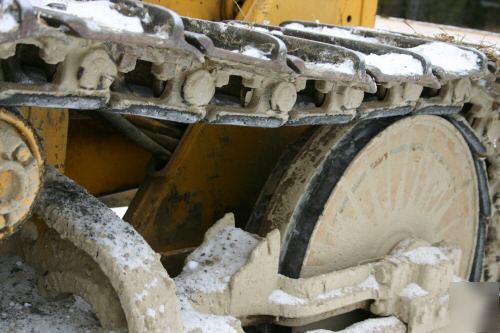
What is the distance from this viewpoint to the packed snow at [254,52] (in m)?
1.54

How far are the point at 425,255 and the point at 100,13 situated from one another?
147 cm

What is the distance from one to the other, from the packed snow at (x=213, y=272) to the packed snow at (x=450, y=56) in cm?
75

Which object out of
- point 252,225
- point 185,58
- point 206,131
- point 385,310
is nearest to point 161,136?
point 206,131

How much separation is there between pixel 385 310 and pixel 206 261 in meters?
0.62

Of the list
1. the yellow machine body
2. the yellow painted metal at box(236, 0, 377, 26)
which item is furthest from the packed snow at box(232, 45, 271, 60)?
the yellow painted metal at box(236, 0, 377, 26)

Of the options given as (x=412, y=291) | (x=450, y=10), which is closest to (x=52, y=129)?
(x=412, y=291)

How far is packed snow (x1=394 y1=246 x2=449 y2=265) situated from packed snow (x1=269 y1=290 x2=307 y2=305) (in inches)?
19.0

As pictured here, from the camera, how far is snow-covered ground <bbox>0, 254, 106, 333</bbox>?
1.65 m

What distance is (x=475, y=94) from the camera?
271 cm

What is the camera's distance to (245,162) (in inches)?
103

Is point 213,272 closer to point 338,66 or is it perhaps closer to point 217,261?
point 217,261

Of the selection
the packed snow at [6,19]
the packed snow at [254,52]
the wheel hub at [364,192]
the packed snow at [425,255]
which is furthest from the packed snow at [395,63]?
the packed snow at [6,19]

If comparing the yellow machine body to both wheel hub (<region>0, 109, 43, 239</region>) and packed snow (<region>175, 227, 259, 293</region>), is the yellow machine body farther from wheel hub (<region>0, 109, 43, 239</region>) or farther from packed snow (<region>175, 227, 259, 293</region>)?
wheel hub (<region>0, 109, 43, 239</region>)

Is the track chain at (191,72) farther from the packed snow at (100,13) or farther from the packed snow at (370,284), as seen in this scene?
the packed snow at (370,284)
